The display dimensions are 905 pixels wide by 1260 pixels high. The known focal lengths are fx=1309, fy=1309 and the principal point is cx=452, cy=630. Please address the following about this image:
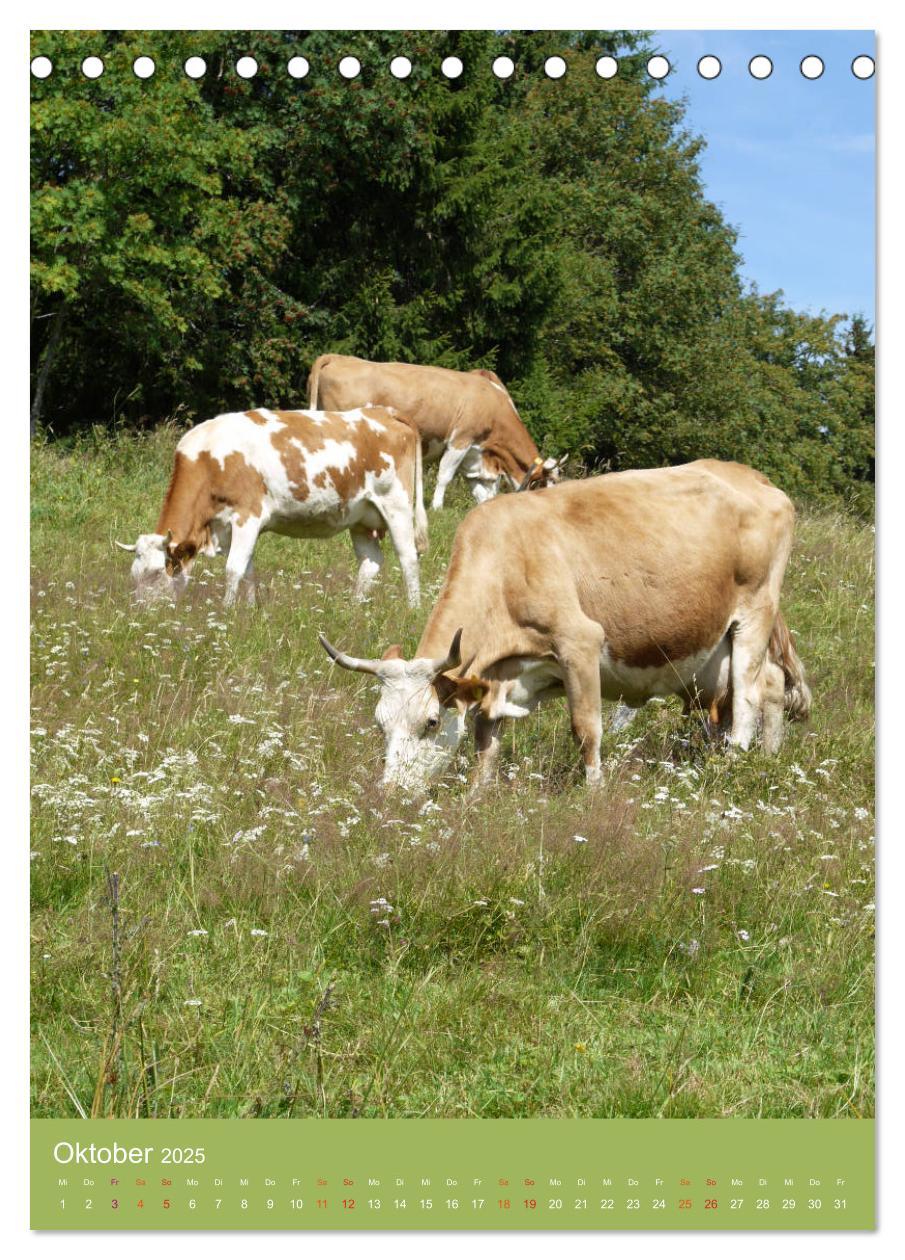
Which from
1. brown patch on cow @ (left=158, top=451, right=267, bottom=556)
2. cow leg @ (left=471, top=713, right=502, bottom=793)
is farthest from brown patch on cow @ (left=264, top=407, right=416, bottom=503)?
cow leg @ (left=471, top=713, right=502, bottom=793)

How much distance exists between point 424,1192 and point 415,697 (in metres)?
3.52

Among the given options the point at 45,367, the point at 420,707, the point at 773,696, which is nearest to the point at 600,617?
the point at 420,707

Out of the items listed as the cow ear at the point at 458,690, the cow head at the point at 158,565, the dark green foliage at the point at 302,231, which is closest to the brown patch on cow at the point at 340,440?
the dark green foliage at the point at 302,231

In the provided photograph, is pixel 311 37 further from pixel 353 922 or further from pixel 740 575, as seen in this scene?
pixel 740 575

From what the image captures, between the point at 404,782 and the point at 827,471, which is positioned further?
the point at 827,471

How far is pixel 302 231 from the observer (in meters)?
9.45

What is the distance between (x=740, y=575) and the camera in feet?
26.6

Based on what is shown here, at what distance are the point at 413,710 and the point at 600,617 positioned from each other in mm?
1479

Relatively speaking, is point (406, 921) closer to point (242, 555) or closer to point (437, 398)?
point (242, 555)

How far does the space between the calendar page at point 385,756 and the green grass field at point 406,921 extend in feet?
0.06

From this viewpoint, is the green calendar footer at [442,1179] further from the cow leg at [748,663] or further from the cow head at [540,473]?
the cow head at [540,473]

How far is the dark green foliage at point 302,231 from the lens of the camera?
4.25 meters

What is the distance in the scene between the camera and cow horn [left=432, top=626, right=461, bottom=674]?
20.6ft

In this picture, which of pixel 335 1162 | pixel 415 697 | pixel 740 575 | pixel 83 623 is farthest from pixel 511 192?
pixel 335 1162
